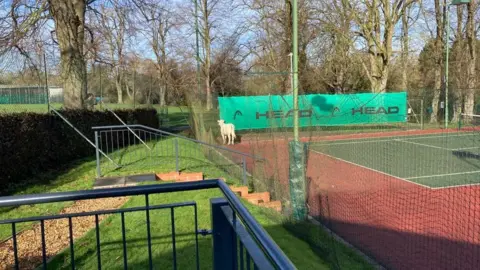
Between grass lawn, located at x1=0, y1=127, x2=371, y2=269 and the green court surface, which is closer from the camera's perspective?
grass lawn, located at x1=0, y1=127, x2=371, y2=269

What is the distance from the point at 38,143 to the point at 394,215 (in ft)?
29.5

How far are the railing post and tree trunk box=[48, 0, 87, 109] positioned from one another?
42.7 feet

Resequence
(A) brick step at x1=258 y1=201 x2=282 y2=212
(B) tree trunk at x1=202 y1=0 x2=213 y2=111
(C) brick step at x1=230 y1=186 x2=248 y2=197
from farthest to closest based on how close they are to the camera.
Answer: (B) tree trunk at x1=202 y1=0 x2=213 y2=111 < (C) brick step at x1=230 y1=186 x2=248 y2=197 < (A) brick step at x1=258 y1=201 x2=282 y2=212

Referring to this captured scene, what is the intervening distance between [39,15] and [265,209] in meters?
12.7

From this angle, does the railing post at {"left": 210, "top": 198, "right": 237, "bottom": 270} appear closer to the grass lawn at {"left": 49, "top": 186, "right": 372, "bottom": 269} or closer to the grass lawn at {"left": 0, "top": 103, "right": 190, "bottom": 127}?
the grass lawn at {"left": 49, "top": 186, "right": 372, "bottom": 269}

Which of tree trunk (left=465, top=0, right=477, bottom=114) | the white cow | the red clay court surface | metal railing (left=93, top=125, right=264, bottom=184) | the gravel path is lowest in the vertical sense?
the red clay court surface

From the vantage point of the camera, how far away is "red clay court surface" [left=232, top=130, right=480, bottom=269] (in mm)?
5715

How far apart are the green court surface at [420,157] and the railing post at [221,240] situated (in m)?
7.93

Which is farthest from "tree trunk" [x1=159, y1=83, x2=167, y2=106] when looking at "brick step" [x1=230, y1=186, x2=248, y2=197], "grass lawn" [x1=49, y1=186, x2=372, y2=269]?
"grass lawn" [x1=49, y1=186, x2=372, y2=269]

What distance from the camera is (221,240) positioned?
2275 millimetres

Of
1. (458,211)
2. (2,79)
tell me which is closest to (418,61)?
(458,211)

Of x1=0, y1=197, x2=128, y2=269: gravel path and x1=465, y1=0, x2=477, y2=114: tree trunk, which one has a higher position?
x1=465, y1=0, x2=477, y2=114: tree trunk

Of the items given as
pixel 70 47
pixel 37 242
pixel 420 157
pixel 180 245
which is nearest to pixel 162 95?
pixel 70 47

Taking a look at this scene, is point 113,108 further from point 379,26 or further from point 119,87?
point 379,26
